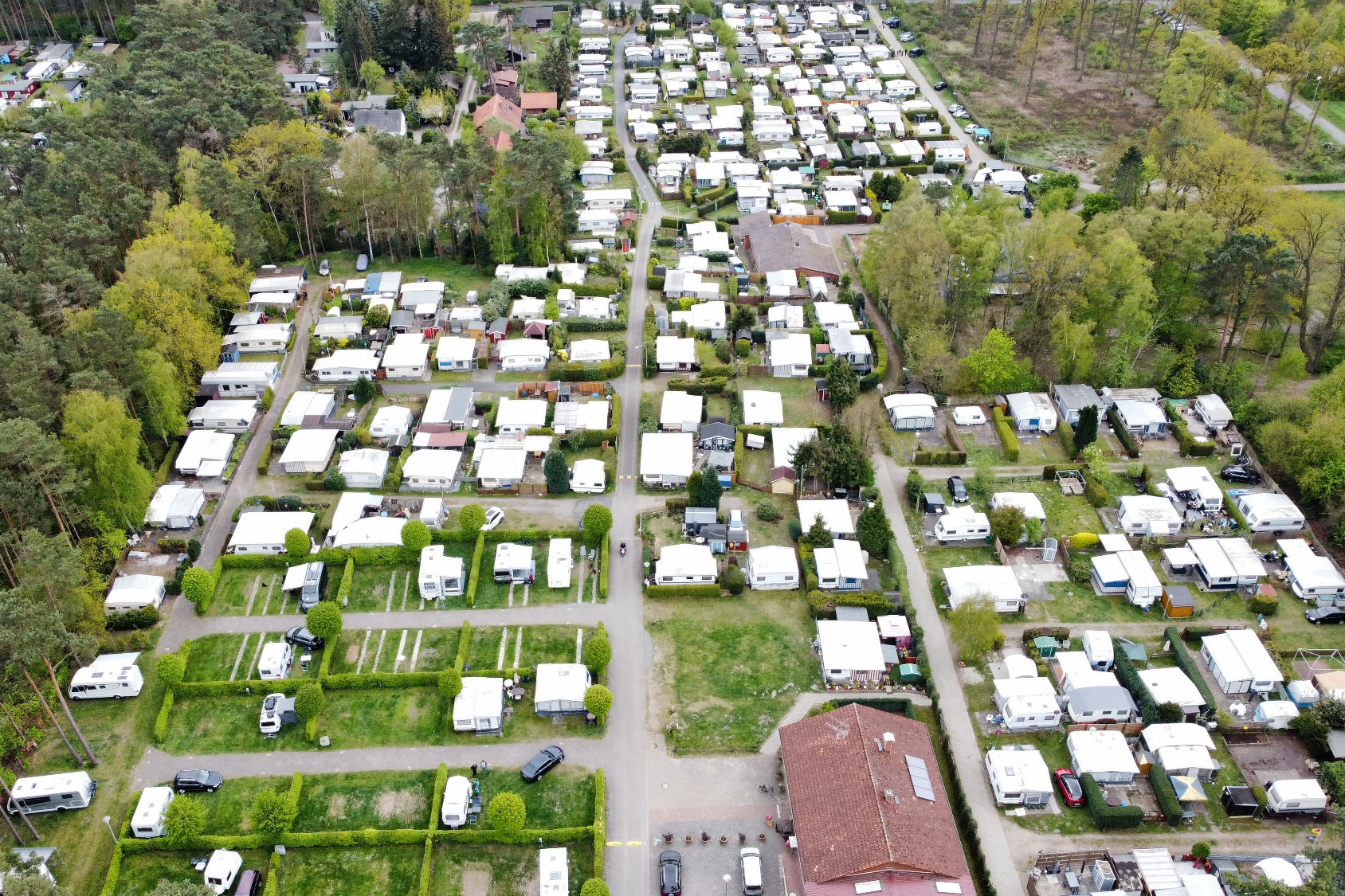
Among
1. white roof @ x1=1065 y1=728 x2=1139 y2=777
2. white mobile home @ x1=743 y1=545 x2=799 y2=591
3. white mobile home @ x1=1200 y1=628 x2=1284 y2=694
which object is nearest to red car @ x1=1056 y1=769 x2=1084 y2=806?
white roof @ x1=1065 y1=728 x2=1139 y2=777

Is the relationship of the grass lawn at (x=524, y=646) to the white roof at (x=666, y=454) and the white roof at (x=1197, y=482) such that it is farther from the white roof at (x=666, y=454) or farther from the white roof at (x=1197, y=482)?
the white roof at (x=1197, y=482)

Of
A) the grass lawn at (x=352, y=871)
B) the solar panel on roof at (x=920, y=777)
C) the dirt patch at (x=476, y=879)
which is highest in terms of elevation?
the solar panel on roof at (x=920, y=777)

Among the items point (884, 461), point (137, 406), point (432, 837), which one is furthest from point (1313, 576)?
point (137, 406)

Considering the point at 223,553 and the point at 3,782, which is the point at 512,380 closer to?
the point at 223,553

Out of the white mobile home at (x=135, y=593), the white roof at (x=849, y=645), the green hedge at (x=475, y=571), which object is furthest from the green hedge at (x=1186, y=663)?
the white mobile home at (x=135, y=593)

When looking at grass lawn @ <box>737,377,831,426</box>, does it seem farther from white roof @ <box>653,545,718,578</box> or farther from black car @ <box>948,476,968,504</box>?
white roof @ <box>653,545,718,578</box>
